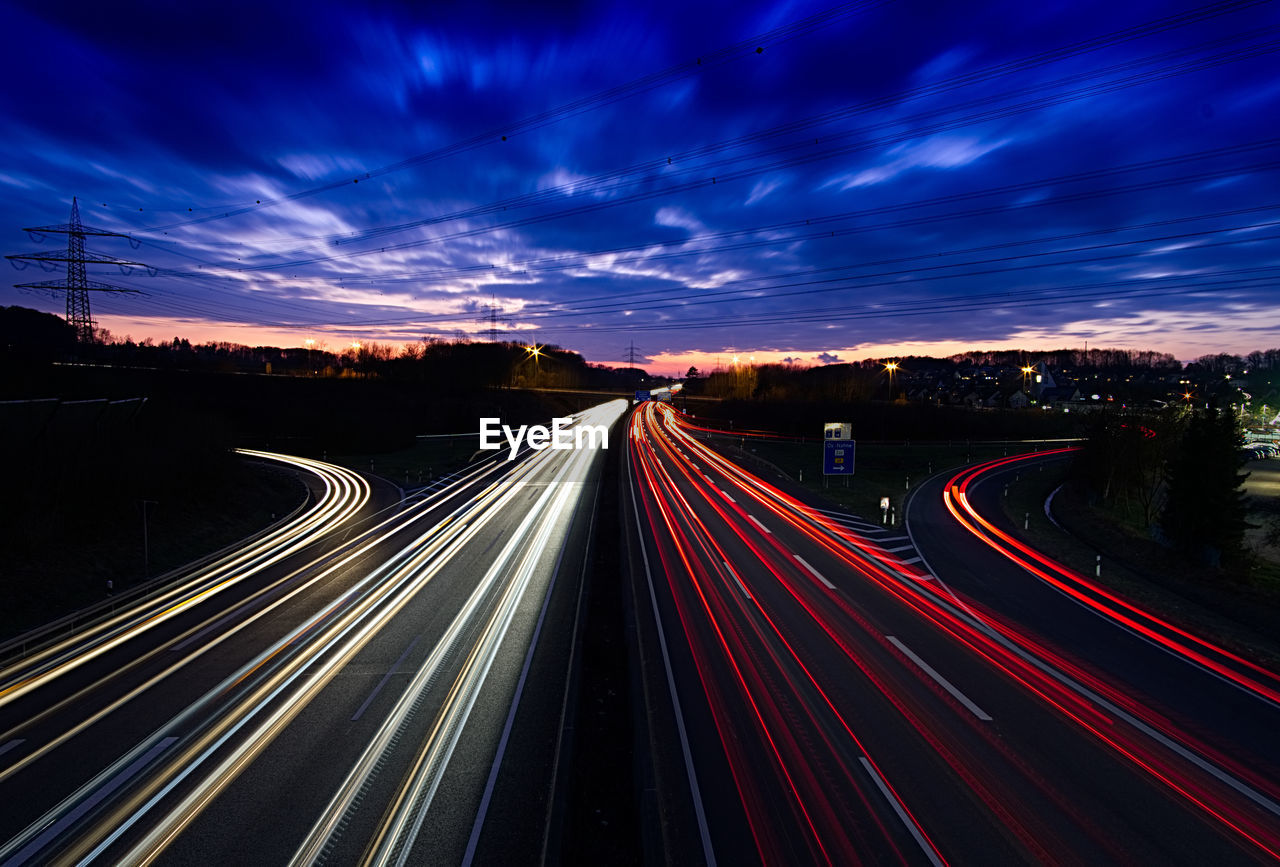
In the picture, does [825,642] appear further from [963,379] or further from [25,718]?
[963,379]

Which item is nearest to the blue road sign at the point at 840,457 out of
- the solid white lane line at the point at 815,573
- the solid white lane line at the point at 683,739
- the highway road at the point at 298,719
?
the solid white lane line at the point at 815,573

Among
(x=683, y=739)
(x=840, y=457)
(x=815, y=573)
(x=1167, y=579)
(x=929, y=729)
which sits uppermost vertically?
(x=840, y=457)

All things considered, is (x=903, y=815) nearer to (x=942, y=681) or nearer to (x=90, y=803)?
(x=942, y=681)

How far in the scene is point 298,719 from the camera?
40.8 ft

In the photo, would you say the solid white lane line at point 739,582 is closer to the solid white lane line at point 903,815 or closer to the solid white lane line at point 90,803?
the solid white lane line at point 903,815

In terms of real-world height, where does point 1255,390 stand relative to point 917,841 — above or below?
above

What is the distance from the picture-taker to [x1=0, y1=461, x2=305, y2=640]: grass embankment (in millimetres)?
19094


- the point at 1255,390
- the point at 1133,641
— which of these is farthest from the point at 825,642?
the point at 1255,390

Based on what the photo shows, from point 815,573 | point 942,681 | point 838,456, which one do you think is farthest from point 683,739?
point 838,456

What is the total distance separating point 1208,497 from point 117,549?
49543 millimetres

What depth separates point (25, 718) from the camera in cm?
1248

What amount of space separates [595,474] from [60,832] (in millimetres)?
40606

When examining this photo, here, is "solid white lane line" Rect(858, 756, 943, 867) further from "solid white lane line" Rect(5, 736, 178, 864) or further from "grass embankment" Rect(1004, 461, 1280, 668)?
"grass embankment" Rect(1004, 461, 1280, 668)

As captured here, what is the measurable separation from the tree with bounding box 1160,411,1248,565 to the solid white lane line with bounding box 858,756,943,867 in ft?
86.0
